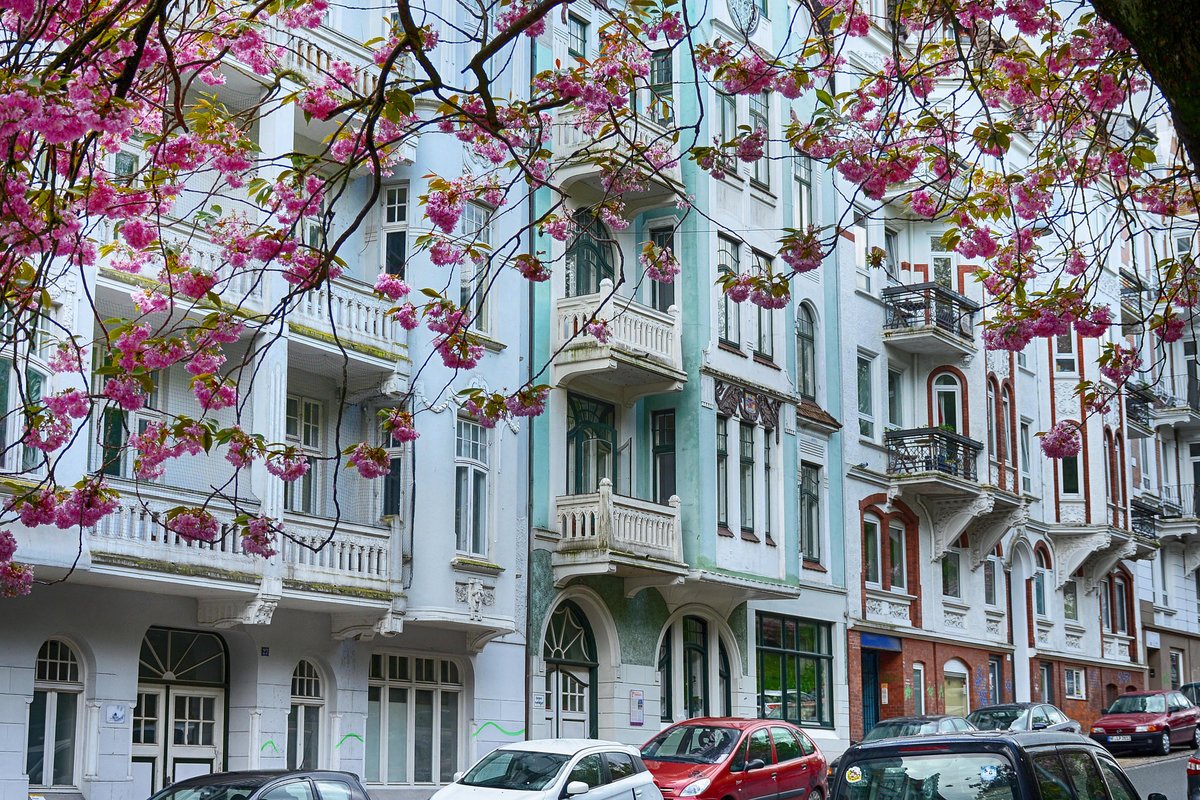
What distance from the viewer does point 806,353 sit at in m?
35.8

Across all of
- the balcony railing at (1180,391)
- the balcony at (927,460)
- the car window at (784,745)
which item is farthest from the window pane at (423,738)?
the balcony railing at (1180,391)

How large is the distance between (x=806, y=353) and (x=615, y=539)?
9896 mm

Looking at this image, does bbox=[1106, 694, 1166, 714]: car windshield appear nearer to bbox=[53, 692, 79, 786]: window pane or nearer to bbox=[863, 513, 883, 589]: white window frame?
bbox=[863, 513, 883, 589]: white window frame

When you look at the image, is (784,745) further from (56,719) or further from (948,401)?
(948,401)

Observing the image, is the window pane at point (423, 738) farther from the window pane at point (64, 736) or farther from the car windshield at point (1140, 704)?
the car windshield at point (1140, 704)

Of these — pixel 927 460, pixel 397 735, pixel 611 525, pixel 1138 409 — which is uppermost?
pixel 1138 409

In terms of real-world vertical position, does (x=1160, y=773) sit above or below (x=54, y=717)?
below

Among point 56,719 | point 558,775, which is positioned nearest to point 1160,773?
point 558,775

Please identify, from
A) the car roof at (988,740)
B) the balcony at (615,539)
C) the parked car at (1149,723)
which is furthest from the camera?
the parked car at (1149,723)

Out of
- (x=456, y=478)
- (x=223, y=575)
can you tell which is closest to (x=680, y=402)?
(x=456, y=478)

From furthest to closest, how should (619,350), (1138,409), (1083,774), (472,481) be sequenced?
(1138,409)
(619,350)
(472,481)
(1083,774)

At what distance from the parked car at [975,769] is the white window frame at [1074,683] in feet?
119

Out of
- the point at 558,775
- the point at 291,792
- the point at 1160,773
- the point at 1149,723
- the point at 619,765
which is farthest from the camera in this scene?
the point at 1149,723

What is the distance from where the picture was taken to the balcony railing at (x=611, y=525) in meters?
27.3
